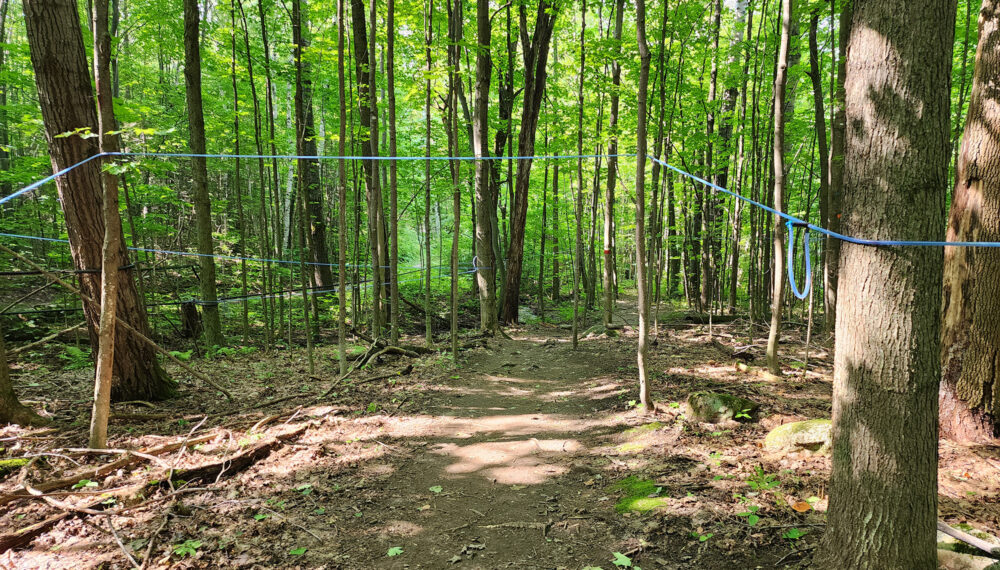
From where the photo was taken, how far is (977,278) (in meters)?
3.38

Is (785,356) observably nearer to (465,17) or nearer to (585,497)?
(585,497)

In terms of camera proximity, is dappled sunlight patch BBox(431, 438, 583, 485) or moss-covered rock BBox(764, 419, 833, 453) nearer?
moss-covered rock BBox(764, 419, 833, 453)

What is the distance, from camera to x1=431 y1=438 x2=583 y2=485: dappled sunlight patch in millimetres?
3854

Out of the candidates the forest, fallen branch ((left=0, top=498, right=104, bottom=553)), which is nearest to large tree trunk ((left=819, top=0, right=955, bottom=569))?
the forest

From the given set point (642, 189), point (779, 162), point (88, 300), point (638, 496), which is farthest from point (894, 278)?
point (88, 300)

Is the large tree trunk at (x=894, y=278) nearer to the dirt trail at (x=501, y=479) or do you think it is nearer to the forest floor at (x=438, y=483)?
the forest floor at (x=438, y=483)

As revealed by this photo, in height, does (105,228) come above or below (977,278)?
above

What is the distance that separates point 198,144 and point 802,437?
9261 millimetres

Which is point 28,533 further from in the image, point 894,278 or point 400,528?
point 894,278

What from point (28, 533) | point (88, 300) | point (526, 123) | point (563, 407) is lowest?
point (563, 407)

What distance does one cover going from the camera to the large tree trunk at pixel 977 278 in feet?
10.9

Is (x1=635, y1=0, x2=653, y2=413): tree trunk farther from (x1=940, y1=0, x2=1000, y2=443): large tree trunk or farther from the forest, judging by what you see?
(x1=940, y1=0, x2=1000, y2=443): large tree trunk

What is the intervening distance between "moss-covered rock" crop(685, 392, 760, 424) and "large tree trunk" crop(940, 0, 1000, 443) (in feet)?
4.43

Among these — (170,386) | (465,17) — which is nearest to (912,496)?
(170,386)
